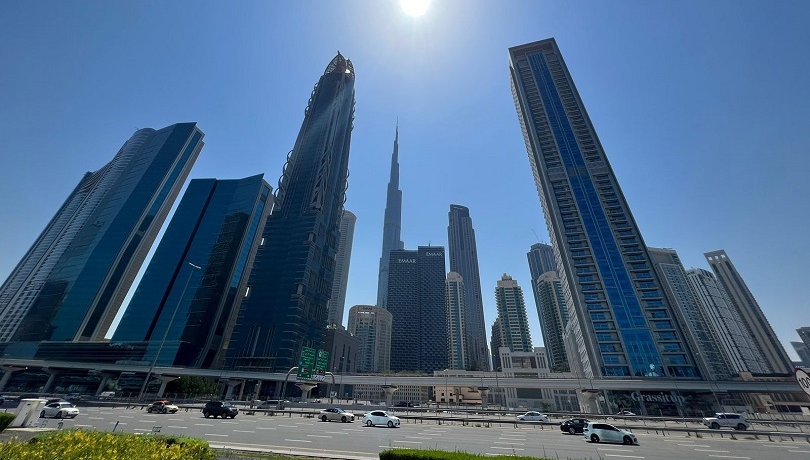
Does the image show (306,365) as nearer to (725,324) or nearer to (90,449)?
(90,449)

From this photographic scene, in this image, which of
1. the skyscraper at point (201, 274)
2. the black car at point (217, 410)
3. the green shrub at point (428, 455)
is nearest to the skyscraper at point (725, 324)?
the green shrub at point (428, 455)

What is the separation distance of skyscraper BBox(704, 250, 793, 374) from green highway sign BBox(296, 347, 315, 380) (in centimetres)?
21733

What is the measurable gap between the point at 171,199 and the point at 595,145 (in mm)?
185259

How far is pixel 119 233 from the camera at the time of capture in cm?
13162

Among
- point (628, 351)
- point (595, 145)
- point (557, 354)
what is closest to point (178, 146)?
point (595, 145)

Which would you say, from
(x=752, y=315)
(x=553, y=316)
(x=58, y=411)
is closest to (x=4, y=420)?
(x=58, y=411)

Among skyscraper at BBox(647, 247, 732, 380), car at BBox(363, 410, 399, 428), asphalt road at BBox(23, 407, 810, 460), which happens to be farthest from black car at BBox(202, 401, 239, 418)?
skyscraper at BBox(647, 247, 732, 380)

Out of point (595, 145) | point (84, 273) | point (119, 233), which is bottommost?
point (84, 273)

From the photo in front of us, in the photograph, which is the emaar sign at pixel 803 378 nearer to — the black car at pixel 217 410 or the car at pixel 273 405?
the black car at pixel 217 410

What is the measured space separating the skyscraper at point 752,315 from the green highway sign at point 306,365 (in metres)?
217

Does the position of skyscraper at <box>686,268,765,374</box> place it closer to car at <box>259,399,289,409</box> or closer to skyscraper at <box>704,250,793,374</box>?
skyscraper at <box>704,250,793,374</box>

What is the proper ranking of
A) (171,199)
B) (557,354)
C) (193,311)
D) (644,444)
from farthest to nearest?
(557,354) < (171,199) < (193,311) < (644,444)

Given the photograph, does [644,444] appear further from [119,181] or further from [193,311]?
[119,181]

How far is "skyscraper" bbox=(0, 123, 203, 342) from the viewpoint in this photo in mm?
121000
